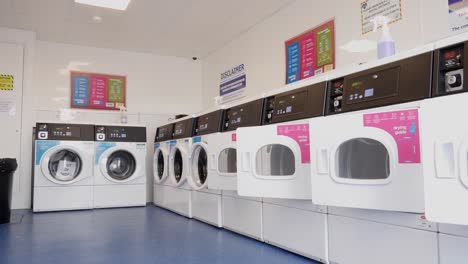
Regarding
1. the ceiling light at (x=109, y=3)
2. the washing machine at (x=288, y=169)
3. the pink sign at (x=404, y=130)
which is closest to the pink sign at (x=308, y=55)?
the washing machine at (x=288, y=169)

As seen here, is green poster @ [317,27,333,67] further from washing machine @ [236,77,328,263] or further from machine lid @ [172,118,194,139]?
machine lid @ [172,118,194,139]

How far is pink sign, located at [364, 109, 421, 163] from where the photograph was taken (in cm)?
142

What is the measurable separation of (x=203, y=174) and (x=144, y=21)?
83.0 inches

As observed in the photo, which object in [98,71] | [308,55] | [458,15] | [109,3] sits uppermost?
[109,3]

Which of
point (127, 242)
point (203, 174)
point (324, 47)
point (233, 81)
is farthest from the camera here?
point (233, 81)

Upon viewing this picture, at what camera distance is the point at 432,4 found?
2.50m

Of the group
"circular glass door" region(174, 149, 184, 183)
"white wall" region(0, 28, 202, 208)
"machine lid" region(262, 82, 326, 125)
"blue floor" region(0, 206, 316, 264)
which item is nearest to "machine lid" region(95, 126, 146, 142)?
"white wall" region(0, 28, 202, 208)

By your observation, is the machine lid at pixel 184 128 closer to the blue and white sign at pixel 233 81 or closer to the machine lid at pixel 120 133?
the machine lid at pixel 120 133

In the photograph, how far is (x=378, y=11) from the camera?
115 inches

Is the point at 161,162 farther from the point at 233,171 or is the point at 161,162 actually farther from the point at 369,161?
the point at 369,161

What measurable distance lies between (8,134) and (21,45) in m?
1.16

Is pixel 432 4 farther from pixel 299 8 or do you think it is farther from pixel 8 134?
pixel 8 134

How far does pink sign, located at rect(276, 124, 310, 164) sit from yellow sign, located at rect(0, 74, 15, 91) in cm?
404

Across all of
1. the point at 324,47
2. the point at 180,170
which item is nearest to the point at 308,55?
the point at 324,47
